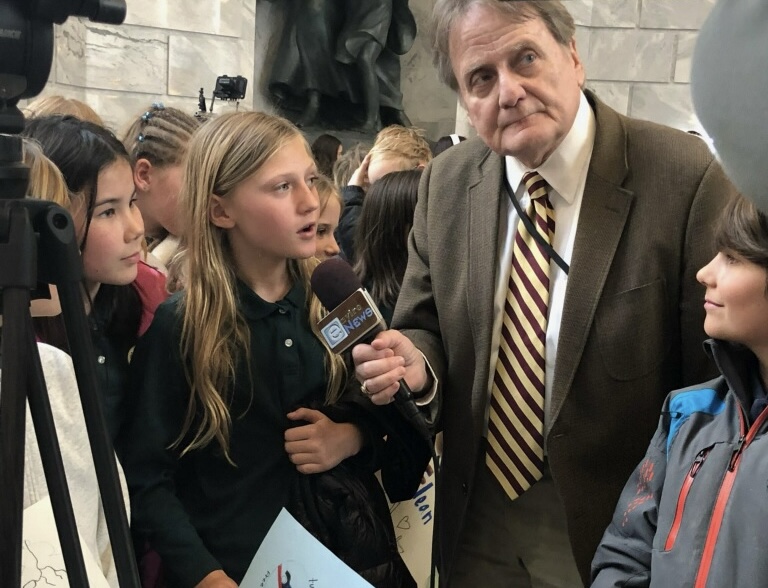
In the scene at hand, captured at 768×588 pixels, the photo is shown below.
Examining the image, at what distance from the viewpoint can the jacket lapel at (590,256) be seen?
1.42 m

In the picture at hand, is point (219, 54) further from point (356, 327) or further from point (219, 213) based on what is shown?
point (356, 327)

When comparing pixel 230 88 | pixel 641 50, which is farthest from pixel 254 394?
pixel 641 50

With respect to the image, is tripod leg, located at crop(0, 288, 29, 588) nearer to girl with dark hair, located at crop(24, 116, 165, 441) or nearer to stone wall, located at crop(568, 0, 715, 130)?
girl with dark hair, located at crop(24, 116, 165, 441)

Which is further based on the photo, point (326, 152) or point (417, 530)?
point (326, 152)

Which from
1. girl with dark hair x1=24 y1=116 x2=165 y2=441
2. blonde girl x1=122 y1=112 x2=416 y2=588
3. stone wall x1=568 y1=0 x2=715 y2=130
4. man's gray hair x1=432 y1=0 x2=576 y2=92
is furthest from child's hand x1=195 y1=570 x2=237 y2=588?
stone wall x1=568 y1=0 x2=715 y2=130

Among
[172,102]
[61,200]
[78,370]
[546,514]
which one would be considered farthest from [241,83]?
[78,370]

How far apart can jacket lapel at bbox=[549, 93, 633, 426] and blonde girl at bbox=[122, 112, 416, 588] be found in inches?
15.8

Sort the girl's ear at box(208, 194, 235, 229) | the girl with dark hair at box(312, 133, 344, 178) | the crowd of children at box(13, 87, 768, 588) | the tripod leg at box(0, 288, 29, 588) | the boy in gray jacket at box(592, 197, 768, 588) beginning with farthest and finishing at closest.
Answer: the girl with dark hair at box(312, 133, 344, 178) → the girl's ear at box(208, 194, 235, 229) → the crowd of children at box(13, 87, 768, 588) → the boy in gray jacket at box(592, 197, 768, 588) → the tripod leg at box(0, 288, 29, 588)

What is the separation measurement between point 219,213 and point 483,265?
1.69ft

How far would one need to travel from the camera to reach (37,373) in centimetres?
77

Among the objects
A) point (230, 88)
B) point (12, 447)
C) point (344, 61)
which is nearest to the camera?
point (12, 447)

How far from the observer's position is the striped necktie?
1488mm

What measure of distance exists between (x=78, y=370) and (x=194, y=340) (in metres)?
0.71

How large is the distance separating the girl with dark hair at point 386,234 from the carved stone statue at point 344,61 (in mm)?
4267
